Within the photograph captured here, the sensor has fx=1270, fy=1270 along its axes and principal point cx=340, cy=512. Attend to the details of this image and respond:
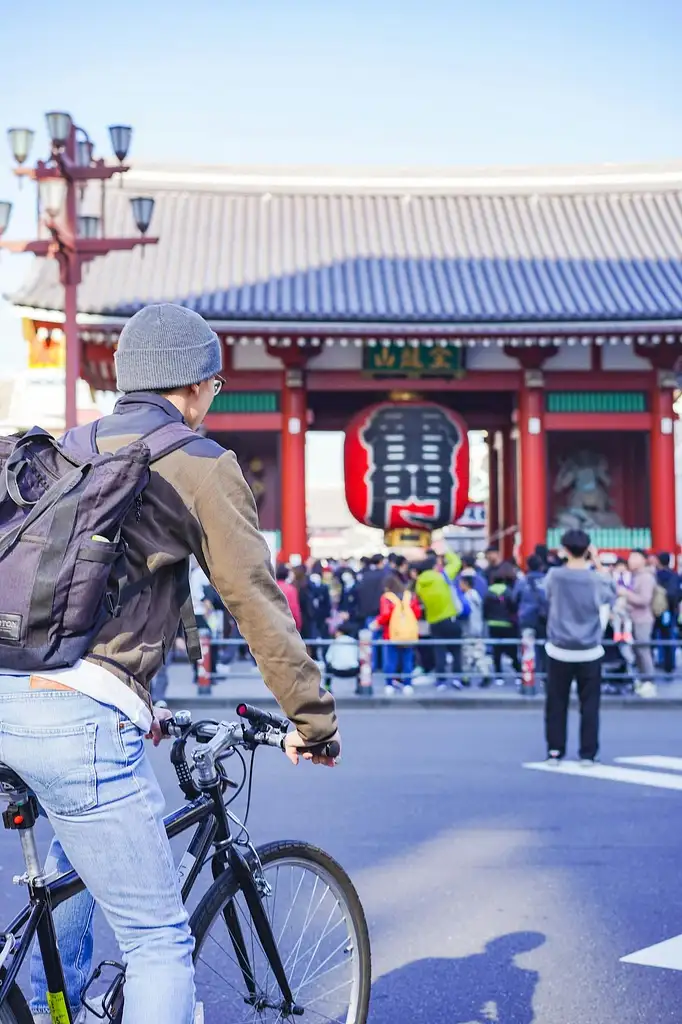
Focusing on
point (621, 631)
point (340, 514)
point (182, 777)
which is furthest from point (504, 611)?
point (340, 514)

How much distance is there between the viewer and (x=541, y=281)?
67.3ft

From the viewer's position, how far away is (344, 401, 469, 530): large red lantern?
1958 cm

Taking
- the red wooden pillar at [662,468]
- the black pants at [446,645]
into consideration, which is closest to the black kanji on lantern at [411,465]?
the red wooden pillar at [662,468]

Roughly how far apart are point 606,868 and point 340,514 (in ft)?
244

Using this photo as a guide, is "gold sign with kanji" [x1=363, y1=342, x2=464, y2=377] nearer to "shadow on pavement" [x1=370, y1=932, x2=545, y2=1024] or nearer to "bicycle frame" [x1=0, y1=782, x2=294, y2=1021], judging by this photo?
"shadow on pavement" [x1=370, y1=932, x2=545, y2=1024]

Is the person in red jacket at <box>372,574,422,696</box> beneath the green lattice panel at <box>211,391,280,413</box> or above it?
beneath

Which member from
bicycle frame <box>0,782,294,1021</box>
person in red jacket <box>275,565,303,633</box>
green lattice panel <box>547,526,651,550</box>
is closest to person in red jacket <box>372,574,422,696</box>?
person in red jacket <box>275,565,303,633</box>

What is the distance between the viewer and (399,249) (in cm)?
2200

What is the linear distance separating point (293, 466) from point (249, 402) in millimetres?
1322

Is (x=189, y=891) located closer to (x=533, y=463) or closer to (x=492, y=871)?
(x=492, y=871)

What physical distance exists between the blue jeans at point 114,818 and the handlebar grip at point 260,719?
425 millimetres

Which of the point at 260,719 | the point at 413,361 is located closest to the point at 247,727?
the point at 260,719

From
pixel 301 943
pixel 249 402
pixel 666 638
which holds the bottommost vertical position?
pixel 301 943

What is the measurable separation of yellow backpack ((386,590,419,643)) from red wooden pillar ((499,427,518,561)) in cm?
882
